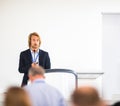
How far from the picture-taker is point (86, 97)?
6.66 feet

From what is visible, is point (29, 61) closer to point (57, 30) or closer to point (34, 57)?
point (34, 57)

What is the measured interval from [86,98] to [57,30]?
6076 millimetres

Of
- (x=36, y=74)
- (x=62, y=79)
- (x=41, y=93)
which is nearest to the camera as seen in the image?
(x=41, y=93)

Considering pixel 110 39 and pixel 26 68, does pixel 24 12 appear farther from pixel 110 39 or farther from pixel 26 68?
pixel 26 68

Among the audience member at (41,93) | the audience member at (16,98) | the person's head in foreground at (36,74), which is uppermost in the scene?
the person's head in foreground at (36,74)

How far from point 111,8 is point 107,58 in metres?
1.14

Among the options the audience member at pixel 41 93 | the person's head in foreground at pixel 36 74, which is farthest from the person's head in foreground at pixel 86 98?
the person's head in foreground at pixel 36 74

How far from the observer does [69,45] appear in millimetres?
8055

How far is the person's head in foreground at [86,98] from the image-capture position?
2029mm

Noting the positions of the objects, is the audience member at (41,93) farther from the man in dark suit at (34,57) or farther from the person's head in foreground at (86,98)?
the man in dark suit at (34,57)

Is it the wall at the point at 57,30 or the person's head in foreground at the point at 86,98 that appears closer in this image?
the person's head in foreground at the point at 86,98

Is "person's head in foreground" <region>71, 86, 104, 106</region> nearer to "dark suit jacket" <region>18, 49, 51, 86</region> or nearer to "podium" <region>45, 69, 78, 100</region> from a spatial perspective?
"podium" <region>45, 69, 78, 100</region>

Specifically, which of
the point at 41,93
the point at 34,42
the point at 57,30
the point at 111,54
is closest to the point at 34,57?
the point at 34,42

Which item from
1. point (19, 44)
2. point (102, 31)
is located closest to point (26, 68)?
point (19, 44)
